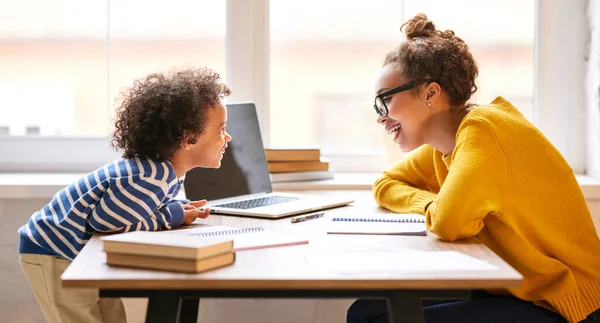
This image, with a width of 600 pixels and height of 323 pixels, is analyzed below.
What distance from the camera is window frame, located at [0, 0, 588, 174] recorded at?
270 centimetres

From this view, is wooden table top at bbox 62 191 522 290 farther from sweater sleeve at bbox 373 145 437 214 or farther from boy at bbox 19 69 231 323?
sweater sleeve at bbox 373 145 437 214

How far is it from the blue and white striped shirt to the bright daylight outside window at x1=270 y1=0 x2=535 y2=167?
1093mm

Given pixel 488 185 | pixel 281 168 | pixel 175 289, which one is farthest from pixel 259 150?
pixel 175 289

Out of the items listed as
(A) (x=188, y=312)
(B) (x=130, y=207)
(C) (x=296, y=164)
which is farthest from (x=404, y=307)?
(C) (x=296, y=164)

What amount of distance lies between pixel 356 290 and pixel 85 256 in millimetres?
499

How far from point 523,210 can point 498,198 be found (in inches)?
3.4

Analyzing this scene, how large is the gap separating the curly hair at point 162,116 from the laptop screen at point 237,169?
1.09 ft

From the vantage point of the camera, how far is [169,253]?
1240 mm

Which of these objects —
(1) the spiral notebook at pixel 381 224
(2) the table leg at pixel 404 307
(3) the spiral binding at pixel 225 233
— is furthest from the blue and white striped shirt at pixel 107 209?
(2) the table leg at pixel 404 307

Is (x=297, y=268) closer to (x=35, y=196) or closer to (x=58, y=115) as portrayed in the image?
(x=35, y=196)

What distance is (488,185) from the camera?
153cm

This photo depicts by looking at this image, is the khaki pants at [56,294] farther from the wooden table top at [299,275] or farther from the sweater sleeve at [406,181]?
the sweater sleeve at [406,181]

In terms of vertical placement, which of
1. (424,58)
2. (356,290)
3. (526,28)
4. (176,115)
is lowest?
(356,290)

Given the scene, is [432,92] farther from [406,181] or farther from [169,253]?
[169,253]
